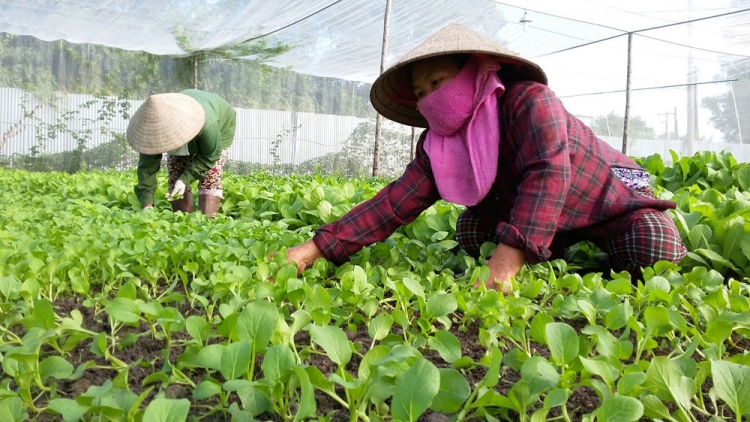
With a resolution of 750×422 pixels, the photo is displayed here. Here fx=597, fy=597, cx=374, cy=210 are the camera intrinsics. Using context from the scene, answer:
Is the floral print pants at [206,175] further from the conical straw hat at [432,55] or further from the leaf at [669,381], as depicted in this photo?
the leaf at [669,381]

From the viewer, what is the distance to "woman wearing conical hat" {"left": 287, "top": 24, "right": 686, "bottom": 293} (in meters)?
1.77

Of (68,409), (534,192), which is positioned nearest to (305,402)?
(68,409)

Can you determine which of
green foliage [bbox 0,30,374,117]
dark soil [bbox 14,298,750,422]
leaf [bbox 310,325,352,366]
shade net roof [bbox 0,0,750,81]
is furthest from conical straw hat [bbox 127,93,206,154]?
green foliage [bbox 0,30,374,117]

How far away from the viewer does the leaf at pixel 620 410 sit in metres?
0.80

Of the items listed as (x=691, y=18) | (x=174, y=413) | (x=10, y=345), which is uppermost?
(x=691, y=18)

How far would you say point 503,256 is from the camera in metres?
1.75

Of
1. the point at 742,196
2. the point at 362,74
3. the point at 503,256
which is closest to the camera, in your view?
the point at 503,256

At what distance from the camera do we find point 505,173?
2.05 meters

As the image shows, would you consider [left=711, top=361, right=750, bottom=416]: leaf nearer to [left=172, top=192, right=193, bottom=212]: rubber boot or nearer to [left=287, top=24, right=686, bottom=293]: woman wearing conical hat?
[left=287, top=24, right=686, bottom=293]: woman wearing conical hat

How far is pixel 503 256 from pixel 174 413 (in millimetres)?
1163

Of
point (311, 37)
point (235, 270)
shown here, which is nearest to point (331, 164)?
point (311, 37)

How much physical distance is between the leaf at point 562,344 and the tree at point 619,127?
15.6m

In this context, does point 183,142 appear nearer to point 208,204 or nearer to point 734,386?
point 208,204

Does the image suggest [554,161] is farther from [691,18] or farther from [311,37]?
[311,37]
